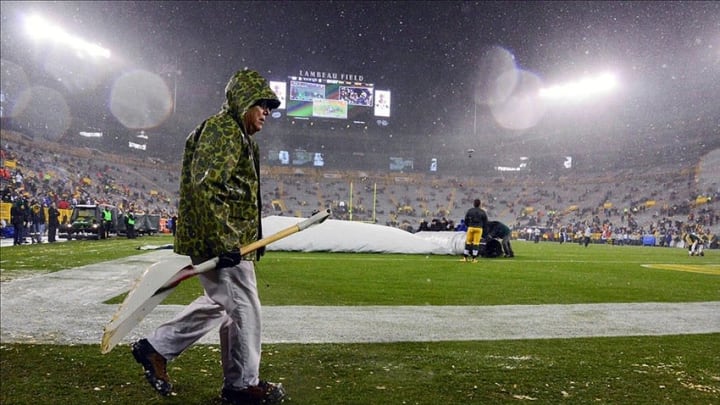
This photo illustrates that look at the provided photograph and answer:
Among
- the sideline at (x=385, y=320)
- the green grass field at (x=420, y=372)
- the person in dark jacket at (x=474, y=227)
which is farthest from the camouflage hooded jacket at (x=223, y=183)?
the person in dark jacket at (x=474, y=227)

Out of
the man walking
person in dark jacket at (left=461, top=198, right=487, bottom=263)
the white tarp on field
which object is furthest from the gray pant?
the white tarp on field

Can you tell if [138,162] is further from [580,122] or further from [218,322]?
[218,322]

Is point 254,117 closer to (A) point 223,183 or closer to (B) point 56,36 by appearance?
(A) point 223,183

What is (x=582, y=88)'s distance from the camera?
50906 mm

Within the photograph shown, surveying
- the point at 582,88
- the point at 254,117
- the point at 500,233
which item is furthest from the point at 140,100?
the point at 254,117

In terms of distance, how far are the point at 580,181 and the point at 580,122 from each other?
6.27m

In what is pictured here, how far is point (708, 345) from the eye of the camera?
14.3 ft

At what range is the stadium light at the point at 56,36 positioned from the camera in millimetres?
40897

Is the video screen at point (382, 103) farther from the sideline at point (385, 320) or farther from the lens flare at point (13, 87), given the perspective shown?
the sideline at point (385, 320)

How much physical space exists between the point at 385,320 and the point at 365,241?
1115 cm

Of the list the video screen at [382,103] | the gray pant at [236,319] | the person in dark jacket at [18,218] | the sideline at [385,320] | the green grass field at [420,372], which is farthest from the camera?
the video screen at [382,103]

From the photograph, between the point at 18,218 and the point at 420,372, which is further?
the point at 18,218

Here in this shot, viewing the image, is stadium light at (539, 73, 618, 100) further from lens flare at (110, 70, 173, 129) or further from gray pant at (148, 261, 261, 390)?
gray pant at (148, 261, 261, 390)

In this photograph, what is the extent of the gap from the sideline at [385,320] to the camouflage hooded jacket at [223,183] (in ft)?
5.60
